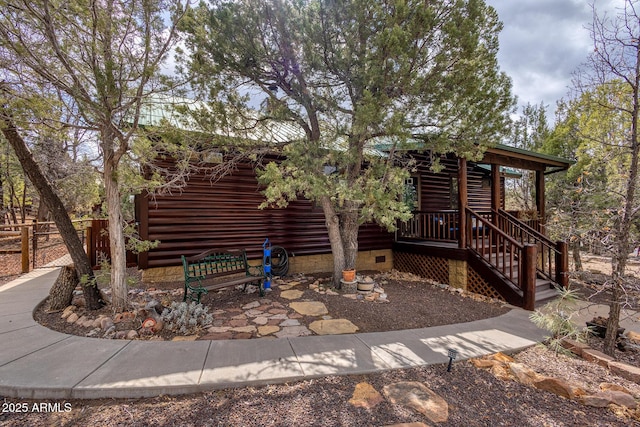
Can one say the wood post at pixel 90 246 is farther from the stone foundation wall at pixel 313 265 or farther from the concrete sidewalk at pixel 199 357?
the concrete sidewalk at pixel 199 357

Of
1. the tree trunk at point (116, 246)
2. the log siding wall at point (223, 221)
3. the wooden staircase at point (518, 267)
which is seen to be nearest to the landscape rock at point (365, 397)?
the tree trunk at point (116, 246)

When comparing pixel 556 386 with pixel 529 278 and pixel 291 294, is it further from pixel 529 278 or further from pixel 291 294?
pixel 291 294

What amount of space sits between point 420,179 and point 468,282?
14.2ft

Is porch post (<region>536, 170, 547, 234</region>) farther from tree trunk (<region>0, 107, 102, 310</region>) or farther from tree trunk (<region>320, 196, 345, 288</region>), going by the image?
tree trunk (<region>0, 107, 102, 310</region>)

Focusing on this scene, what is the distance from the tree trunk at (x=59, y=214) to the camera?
4.02 metres

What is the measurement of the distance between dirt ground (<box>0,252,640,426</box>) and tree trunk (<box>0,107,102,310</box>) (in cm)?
210

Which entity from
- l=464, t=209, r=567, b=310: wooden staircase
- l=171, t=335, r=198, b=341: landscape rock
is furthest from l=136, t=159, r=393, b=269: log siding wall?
l=464, t=209, r=567, b=310: wooden staircase

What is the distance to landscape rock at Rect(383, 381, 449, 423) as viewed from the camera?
2.13 meters

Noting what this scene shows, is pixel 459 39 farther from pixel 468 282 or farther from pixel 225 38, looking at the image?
pixel 468 282

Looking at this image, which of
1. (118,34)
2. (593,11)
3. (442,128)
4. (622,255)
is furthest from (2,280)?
(593,11)

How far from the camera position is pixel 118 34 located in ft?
11.5

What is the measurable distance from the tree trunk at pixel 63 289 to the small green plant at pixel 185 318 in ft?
5.57

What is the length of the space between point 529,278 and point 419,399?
3.76 m

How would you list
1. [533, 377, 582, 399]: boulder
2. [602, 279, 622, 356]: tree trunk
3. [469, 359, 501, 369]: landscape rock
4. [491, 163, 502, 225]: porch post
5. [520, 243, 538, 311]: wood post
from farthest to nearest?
[491, 163, 502, 225]: porch post → [520, 243, 538, 311]: wood post → [602, 279, 622, 356]: tree trunk → [469, 359, 501, 369]: landscape rock → [533, 377, 582, 399]: boulder
